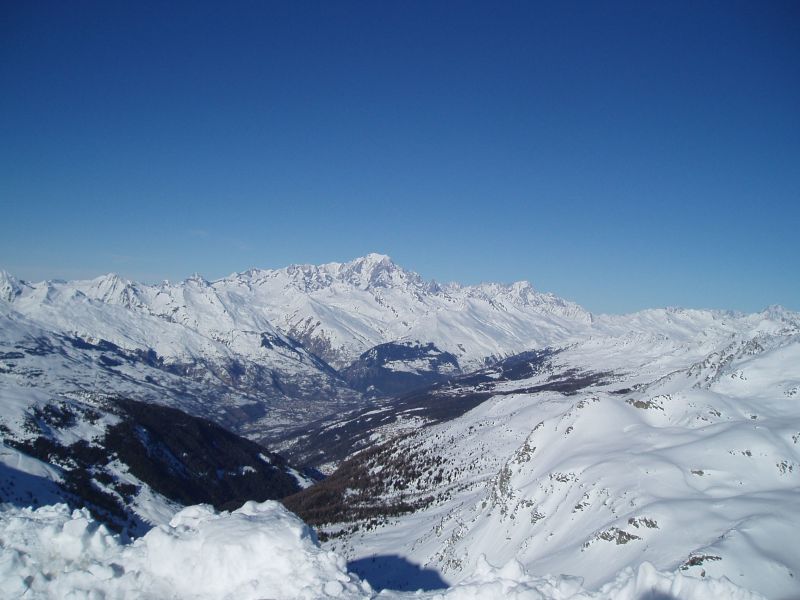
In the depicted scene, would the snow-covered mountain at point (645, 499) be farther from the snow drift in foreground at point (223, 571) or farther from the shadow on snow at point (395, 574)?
the snow drift in foreground at point (223, 571)

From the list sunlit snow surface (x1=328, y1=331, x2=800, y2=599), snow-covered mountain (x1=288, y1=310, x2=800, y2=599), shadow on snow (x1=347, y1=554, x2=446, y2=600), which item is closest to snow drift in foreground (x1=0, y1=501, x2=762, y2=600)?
sunlit snow surface (x1=328, y1=331, x2=800, y2=599)

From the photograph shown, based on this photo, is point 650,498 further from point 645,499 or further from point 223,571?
point 223,571

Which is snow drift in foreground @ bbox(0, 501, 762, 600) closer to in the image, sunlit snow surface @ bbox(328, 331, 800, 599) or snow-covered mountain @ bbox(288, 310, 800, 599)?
sunlit snow surface @ bbox(328, 331, 800, 599)

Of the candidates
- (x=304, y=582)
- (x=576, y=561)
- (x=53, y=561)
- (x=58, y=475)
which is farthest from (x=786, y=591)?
(x=58, y=475)

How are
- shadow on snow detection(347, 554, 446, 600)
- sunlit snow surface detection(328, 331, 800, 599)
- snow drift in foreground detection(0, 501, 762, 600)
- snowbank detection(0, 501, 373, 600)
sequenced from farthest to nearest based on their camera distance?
1. shadow on snow detection(347, 554, 446, 600)
2. sunlit snow surface detection(328, 331, 800, 599)
3. snowbank detection(0, 501, 373, 600)
4. snow drift in foreground detection(0, 501, 762, 600)

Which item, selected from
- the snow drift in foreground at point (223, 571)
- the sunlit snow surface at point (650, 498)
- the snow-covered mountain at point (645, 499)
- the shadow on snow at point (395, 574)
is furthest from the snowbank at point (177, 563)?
the shadow on snow at point (395, 574)

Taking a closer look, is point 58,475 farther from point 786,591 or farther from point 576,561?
point 786,591

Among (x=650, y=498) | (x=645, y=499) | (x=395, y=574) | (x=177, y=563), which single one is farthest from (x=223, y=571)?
(x=395, y=574)

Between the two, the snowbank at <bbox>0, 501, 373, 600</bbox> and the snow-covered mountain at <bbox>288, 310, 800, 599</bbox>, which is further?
the snow-covered mountain at <bbox>288, 310, 800, 599</bbox>
